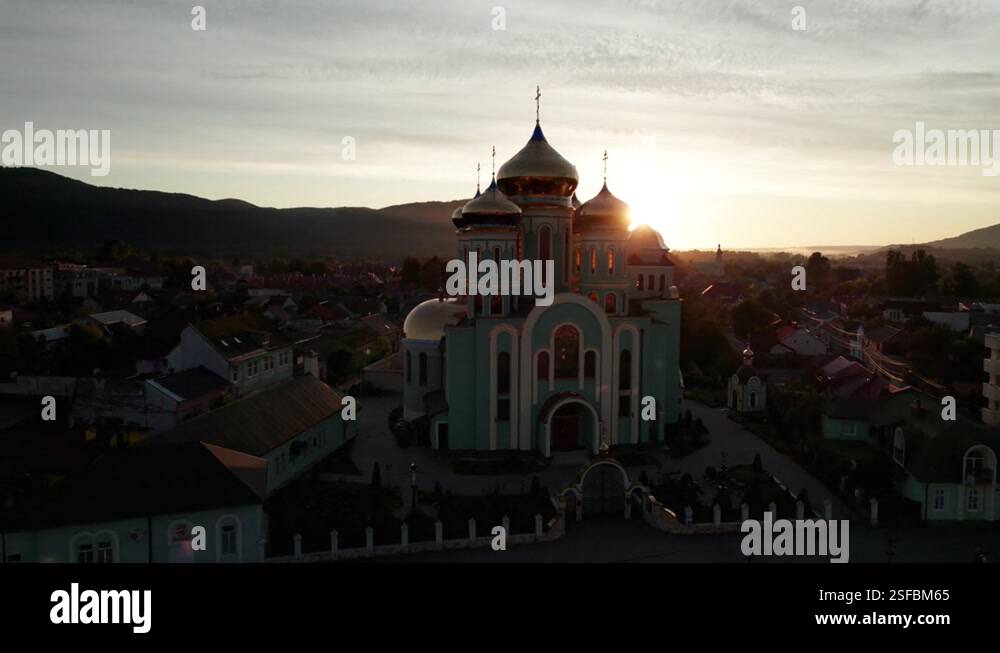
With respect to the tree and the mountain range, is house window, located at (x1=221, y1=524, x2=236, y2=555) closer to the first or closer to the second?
the tree

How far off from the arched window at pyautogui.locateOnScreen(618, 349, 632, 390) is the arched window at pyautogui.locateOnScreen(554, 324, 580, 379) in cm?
176

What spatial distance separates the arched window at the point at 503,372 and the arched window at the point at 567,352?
71.6 inches

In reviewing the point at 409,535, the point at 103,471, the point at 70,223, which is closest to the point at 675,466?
the point at 409,535

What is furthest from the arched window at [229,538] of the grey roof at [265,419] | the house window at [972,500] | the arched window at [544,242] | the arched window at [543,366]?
the house window at [972,500]

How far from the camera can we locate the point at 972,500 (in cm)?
2109

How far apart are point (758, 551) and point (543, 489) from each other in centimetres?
670

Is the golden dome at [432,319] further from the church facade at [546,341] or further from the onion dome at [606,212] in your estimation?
the onion dome at [606,212]

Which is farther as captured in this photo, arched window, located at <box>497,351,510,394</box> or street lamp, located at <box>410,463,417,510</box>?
arched window, located at <box>497,351,510,394</box>

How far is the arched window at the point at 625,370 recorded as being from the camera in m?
27.6

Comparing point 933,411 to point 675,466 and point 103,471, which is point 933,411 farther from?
point 103,471

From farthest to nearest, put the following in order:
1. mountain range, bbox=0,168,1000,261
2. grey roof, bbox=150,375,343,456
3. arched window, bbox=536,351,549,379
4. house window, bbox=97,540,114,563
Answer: mountain range, bbox=0,168,1000,261, arched window, bbox=536,351,549,379, grey roof, bbox=150,375,343,456, house window, bbox=97,540,114,563

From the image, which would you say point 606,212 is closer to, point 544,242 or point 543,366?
point 544,242

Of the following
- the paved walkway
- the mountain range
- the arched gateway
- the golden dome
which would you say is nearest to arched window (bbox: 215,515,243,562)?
the arched gateway

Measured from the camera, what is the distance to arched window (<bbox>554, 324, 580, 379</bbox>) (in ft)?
88.2
